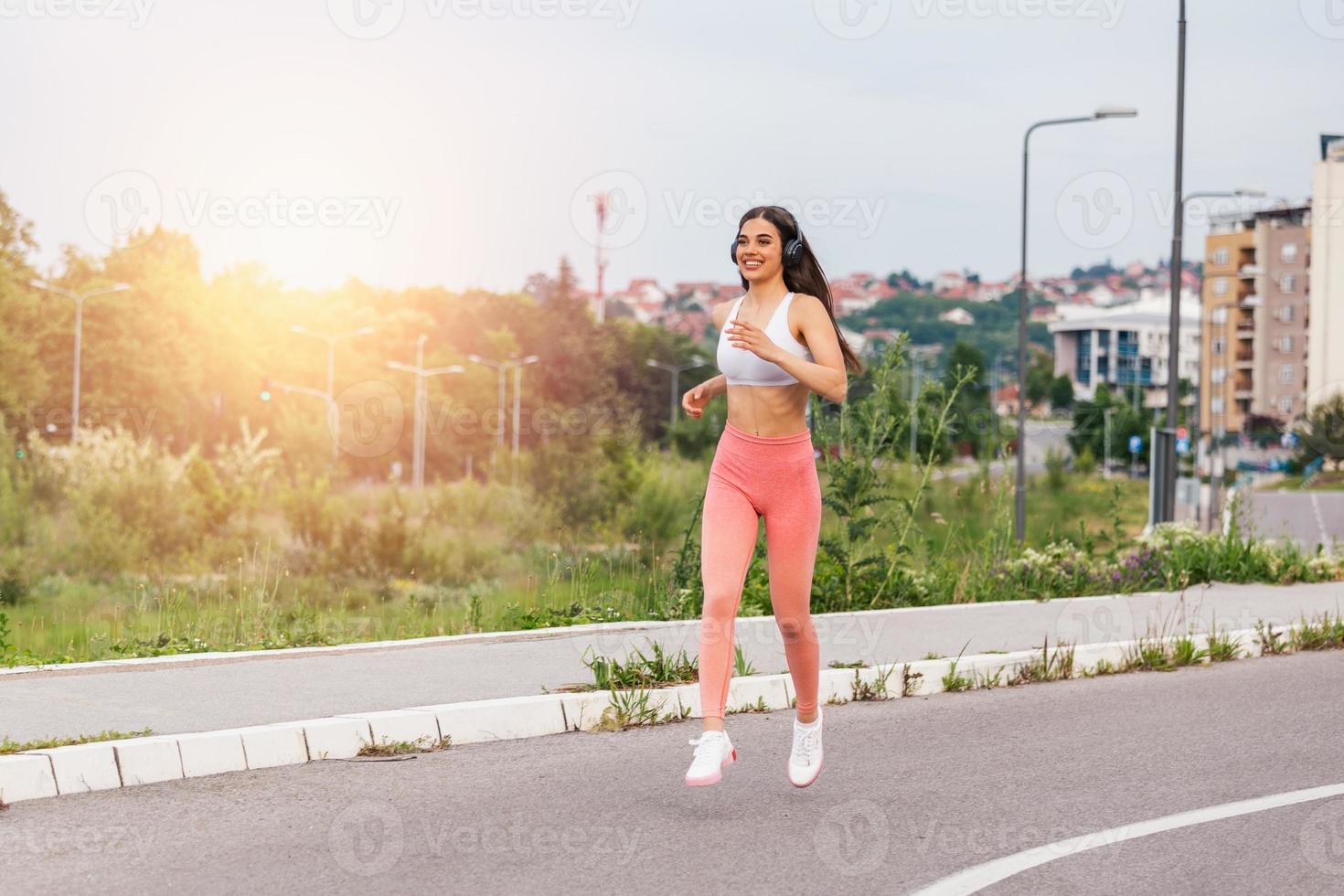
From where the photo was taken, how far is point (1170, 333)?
21.2 metres

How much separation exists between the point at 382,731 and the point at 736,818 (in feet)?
6.02

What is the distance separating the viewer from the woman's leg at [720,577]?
18.2ft

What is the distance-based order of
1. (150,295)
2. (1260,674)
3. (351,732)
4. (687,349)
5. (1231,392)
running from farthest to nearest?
1. (1231,392)
2. (687,349)
3. (150,295)
4. (1260,674)
5. (351,732)

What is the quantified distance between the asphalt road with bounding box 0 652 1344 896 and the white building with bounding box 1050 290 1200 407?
582 ft

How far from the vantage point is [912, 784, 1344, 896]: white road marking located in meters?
4.66

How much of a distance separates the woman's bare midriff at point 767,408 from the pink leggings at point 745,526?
0.03 m

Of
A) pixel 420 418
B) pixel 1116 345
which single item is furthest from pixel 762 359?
pixel 1116 345

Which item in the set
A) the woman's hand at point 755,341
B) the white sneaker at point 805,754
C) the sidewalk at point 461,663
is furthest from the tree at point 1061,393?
the woman's hand at point 755,341

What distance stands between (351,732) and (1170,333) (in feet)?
55.4

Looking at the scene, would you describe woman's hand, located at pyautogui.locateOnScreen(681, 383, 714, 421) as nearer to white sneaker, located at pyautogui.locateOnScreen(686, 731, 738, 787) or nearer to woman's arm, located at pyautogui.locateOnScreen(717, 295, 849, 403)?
woman's arm, located at pyautogui.locateOnScreen(717, 295, 849, 403)

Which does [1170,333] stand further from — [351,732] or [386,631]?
[351,732]

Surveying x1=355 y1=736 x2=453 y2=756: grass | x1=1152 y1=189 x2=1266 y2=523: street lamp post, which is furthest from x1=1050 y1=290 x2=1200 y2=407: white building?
x1=355 y1=736 x2=453 y2=756: grass

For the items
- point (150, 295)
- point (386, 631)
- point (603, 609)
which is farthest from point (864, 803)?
point (150, 295)

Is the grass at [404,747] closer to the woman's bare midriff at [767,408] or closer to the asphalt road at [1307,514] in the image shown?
the woman's bare midriff at [767,408]
